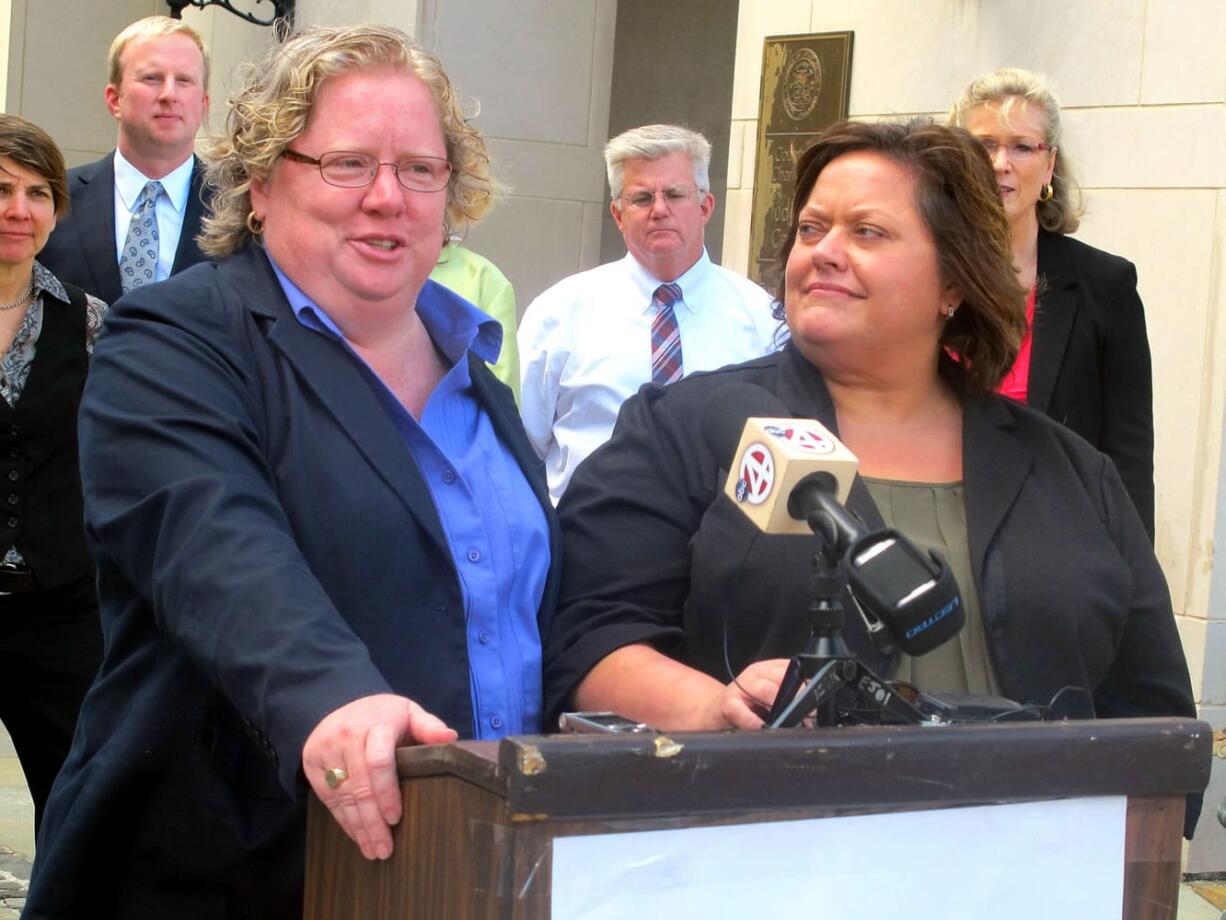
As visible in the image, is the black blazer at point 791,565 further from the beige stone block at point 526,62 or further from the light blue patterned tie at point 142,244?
the beige stone block at point 526,62

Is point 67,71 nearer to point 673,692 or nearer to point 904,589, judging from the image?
point 673,692

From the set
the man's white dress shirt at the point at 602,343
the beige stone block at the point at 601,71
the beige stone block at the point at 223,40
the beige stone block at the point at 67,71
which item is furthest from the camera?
the beige stone block at the point at 67,71

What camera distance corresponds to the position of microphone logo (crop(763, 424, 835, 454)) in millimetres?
2086

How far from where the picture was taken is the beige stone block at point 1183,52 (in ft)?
19.3

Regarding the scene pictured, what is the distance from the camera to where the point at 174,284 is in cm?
255

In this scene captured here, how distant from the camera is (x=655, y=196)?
6.04m

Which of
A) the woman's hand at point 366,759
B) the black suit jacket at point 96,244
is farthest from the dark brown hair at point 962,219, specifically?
the black suit jacket at point 96,244

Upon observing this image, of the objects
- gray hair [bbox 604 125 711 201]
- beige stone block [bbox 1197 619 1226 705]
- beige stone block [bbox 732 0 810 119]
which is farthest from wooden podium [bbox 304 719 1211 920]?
beige stone block [bbox 732 0 810 119]

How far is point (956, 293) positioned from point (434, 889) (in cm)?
159

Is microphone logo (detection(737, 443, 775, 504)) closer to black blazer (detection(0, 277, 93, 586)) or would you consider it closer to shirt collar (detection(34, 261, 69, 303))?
black blazer (detection(0, 277, 93, 586))

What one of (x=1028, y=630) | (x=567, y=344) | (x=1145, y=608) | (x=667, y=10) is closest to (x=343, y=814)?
(x=1028, y=630)

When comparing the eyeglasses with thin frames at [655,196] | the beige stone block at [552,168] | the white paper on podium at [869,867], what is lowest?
the white paper on podium at [869,867]

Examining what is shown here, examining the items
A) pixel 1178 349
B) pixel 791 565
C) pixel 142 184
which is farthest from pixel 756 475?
pixel 142 184

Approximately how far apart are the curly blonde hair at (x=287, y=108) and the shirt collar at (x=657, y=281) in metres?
2.94
